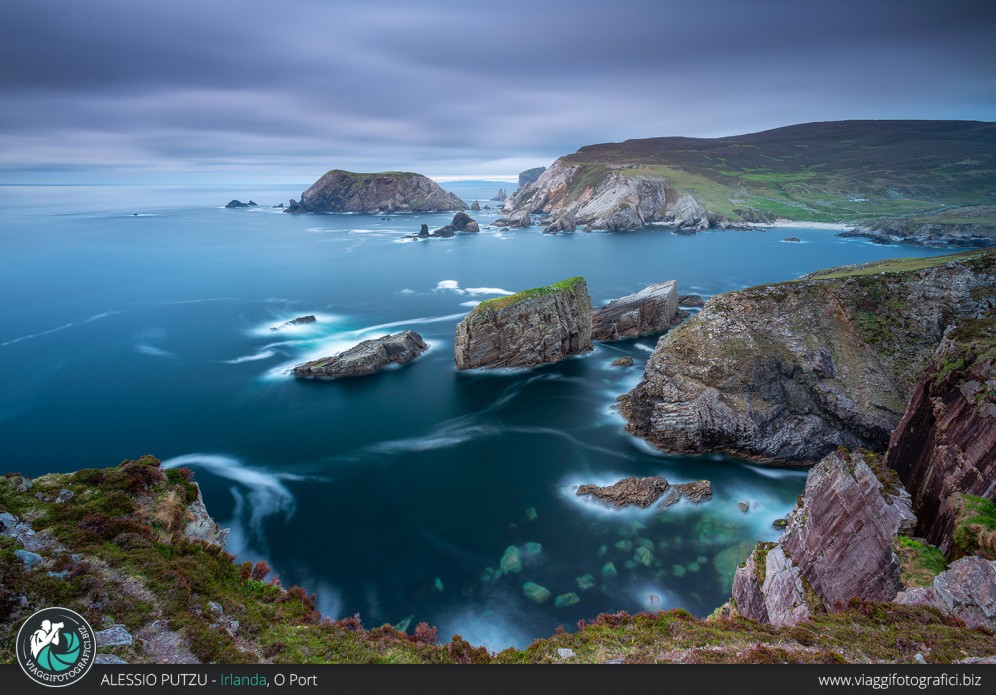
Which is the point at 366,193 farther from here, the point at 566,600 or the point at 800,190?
the point at 566,600

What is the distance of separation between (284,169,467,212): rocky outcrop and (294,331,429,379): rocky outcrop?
15291 cm

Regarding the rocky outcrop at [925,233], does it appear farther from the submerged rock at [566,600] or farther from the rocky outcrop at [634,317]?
the submerged rock at [566,600]

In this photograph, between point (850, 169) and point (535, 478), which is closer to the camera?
point (535, 478)

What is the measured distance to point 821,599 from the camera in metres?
13.1

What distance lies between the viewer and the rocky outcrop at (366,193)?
591 ft

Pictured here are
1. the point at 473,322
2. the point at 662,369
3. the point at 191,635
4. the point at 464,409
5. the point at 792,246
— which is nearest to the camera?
the point at 191,635

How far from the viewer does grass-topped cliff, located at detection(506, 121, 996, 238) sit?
416 feet

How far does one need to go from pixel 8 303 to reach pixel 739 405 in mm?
83504

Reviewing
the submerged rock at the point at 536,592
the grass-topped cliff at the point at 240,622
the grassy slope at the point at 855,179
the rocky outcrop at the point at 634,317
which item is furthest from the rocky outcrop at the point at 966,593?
the grassy slope at the point at 855,179

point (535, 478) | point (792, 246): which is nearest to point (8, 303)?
point (535, 478)

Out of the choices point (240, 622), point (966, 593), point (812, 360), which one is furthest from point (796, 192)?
point (240, 622)

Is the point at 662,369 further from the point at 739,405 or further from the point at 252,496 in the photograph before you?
the point at 252,496

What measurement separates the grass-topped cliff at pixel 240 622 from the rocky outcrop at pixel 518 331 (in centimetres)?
2805

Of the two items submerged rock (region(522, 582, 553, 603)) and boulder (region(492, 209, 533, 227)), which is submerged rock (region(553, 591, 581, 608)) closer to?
submerged rock (region(522, 582, 553, 603))
